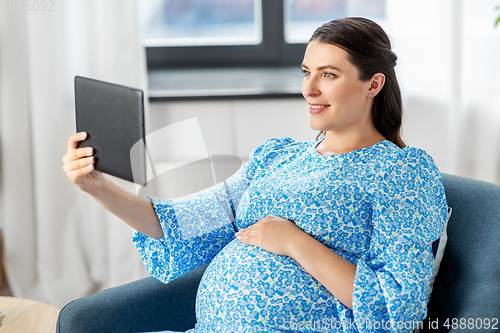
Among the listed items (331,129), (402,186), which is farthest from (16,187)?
(402,186)

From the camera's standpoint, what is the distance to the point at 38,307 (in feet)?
4.30

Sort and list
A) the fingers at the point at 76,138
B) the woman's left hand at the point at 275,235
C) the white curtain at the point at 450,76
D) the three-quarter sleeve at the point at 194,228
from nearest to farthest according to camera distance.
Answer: the fingers at the point at 76,138, the woman's left hand at the point at 275,235, the three-quarter sleeve at the point at 194,228, the white curtain at the point at 450,76

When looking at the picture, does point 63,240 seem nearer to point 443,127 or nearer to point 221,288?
point 221,288

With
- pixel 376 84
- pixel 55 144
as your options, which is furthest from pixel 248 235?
pixel 55 144

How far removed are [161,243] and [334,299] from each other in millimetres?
456

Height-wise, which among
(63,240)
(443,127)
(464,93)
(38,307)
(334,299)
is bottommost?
(63,240)

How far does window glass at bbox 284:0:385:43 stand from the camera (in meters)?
2.44

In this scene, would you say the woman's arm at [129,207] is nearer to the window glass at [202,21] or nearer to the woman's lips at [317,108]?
the woman's lips at [317,108]

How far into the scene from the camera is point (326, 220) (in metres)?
1.10

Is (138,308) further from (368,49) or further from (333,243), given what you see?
(368,49)

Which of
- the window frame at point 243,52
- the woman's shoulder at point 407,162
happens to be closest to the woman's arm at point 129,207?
the woman's shoulder at point 407,162

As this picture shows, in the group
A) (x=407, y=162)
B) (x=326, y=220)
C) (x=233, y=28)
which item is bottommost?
(x=326, y=220)

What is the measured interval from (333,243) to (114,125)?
0.53 metres

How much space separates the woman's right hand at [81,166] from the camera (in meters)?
0.98
